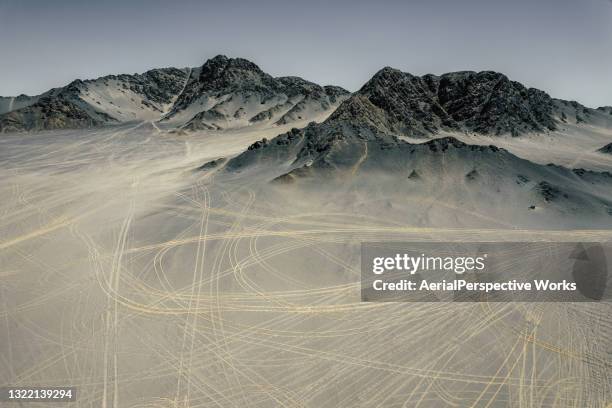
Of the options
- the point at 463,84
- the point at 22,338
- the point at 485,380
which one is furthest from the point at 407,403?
the point at 463,84

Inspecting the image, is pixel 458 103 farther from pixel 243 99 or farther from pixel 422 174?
pixel 422 174

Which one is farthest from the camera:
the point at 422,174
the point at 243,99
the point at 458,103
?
the point at 243,99

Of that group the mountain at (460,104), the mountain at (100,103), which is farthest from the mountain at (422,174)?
the mountain at (100,103)

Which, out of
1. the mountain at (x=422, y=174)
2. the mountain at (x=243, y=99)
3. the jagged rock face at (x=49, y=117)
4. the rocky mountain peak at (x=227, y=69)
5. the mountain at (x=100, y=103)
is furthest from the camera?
the rocky mountain peak at (x=227, y=69)

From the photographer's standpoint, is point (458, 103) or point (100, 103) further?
point (100, 103)

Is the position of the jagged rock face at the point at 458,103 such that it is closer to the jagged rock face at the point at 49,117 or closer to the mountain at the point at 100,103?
the jagged rock face at the point at 49,117

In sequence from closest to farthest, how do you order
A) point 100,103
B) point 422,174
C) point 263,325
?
point 263,325, point 422,174, point 100,103

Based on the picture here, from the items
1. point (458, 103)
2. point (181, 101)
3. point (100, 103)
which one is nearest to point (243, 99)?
point (181, 101)
